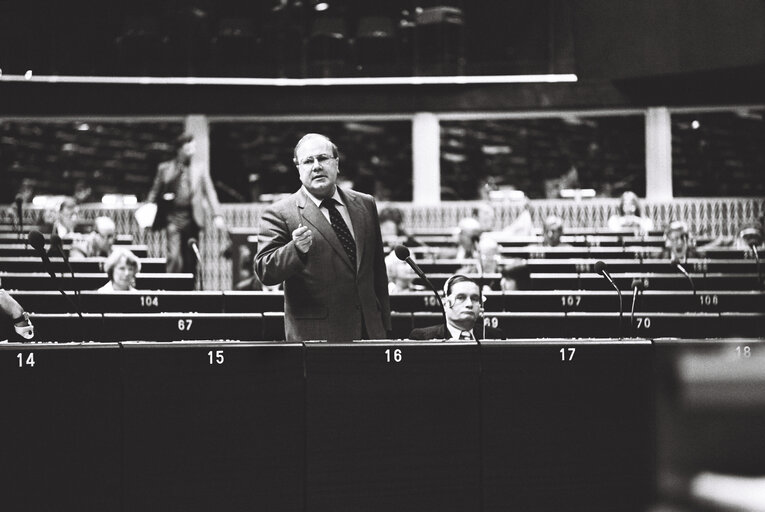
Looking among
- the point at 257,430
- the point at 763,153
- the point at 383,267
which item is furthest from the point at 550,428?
the point at 763,153

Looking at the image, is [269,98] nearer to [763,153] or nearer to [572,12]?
[572,12]

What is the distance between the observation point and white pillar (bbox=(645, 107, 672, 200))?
1488 centimetres

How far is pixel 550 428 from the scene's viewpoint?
11.2ft

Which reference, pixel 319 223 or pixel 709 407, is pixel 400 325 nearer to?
pixel 319 223

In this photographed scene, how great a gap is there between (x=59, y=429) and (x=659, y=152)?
12.7 metres

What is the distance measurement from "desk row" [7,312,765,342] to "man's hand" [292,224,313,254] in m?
1.54

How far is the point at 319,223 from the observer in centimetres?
457

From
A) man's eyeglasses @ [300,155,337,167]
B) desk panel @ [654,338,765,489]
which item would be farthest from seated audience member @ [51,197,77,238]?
desk panel @ [654,338,765,489]

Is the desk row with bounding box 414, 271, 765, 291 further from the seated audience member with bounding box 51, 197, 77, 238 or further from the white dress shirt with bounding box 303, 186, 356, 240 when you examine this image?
the seated audience member with bounding box 51, 197, 77, 238

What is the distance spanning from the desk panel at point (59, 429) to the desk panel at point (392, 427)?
0.59 metres

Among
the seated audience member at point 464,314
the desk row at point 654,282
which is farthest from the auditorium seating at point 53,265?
the seated audience member at point 464,314

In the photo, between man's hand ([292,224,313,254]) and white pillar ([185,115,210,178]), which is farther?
white pillar ([185,115,210,178])

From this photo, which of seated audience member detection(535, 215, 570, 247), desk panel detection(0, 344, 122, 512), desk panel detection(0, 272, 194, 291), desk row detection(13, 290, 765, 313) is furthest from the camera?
seated audience member detection(535, 215, 570, 247)

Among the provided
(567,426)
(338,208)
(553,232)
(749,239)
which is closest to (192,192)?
(553,232)
